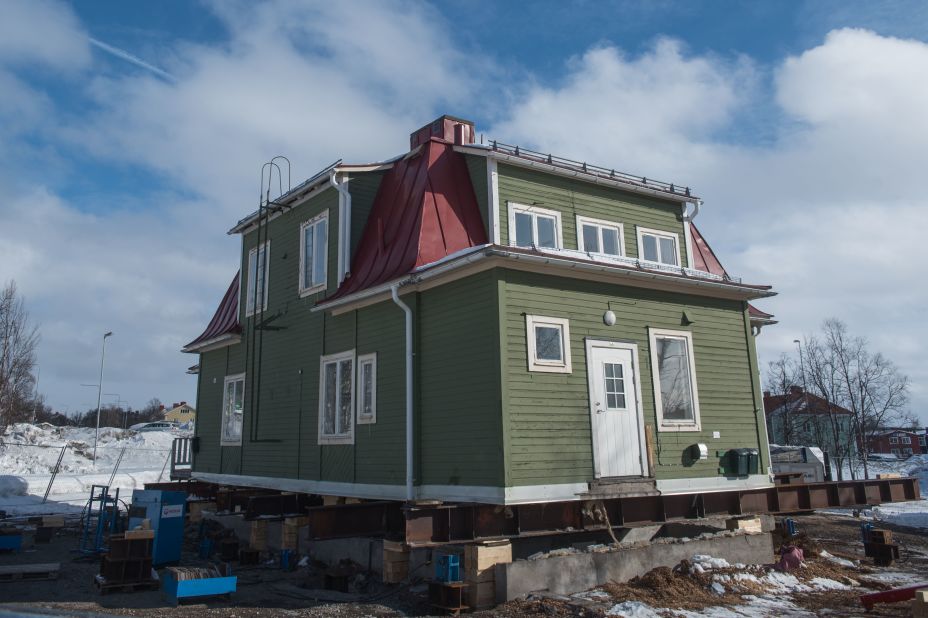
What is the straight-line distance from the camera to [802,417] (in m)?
57.2

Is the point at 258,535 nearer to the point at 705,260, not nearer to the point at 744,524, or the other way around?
the point at 744,524

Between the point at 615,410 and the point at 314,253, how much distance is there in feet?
27.0

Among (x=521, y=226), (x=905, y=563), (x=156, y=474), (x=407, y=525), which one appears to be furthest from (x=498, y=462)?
(x=156, y=474)

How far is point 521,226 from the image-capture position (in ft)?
47.1

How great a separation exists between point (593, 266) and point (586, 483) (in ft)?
12.2

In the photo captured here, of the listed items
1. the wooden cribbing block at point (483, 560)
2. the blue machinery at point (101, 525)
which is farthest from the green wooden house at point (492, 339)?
the blue machinery at point (101, 525)

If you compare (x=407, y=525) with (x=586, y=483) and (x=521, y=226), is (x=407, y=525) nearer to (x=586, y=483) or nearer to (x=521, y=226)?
(x=586, y=483)

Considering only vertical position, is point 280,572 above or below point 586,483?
below

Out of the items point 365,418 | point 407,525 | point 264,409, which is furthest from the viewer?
point 264,409

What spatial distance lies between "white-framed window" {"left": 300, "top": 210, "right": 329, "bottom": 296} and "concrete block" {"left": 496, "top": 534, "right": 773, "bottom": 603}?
27.4ft

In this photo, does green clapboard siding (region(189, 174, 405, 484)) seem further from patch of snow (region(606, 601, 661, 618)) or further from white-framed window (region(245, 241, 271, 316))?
patch of snow (region(606, 601, 661, 618))

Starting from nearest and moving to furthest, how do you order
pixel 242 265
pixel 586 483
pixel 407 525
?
pixel 407 525, pixel 586 483, pixel 242 265

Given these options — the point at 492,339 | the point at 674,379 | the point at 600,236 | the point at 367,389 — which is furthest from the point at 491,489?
the point at 600,236

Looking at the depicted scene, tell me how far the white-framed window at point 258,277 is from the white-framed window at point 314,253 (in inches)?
66.5
